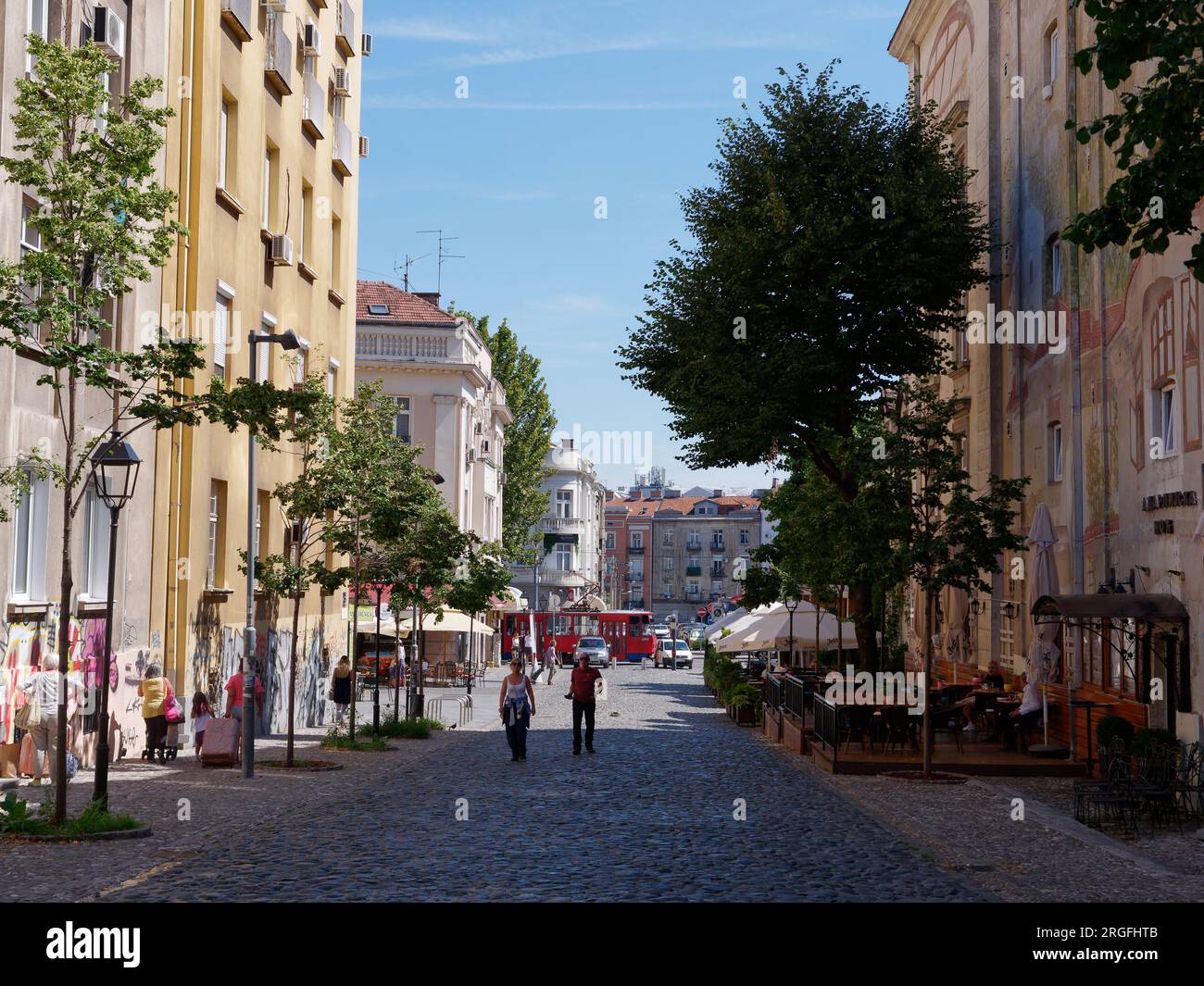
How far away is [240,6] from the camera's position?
88.8 ft

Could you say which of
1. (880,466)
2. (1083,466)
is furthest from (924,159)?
(880,466)

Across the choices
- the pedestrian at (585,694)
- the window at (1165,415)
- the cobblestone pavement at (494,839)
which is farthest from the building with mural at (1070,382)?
the pedestrian at (585,694)

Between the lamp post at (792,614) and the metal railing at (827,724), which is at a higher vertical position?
the lamp post at (792,614)

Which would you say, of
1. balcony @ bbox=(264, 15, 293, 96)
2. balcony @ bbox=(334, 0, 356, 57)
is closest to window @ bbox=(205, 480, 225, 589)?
balcony @ bbox=(264, 15, 293, 96)

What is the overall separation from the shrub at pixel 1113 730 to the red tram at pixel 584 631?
51.0 m

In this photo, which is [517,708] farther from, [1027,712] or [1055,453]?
[1055,453]

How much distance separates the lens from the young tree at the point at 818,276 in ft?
96.4

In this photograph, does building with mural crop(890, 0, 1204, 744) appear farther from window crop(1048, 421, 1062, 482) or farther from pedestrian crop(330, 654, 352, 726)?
pedestrian crop(330, 654, 352, 726)

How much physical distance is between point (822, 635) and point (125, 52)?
22.7 metres

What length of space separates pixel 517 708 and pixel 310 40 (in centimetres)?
1733

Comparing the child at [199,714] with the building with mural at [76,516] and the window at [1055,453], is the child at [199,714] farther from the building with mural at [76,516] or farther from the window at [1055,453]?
the window at [1055,453]

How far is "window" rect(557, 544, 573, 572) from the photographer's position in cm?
10281

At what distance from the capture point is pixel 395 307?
63406 mm
